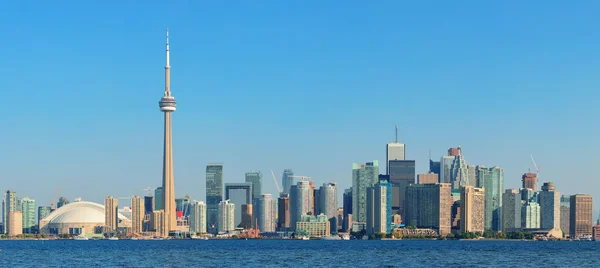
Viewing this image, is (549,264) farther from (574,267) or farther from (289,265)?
(289,265)

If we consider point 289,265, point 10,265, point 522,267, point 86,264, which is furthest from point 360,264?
point 10,265

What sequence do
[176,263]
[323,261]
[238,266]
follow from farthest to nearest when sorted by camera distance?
1. [323,261]
2. [176,263]
3. [238,266]

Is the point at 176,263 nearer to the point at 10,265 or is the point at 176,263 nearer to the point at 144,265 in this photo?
the point at 144,265

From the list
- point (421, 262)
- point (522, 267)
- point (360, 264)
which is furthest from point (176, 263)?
point (522, 267)

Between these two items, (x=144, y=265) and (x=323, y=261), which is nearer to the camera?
(x=144, y=265)

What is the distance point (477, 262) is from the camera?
6176 inches

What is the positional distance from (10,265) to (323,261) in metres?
46.8

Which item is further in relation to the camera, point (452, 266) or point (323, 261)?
point (323, 261)

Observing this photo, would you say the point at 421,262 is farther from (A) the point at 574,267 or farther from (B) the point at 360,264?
(A) the point at 574,267

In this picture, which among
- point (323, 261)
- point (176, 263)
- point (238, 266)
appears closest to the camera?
point (238, 266)

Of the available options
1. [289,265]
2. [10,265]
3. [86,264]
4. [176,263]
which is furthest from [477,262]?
[10,265]

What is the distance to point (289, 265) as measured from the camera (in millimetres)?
147125

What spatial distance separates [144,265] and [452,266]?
43.0 metres

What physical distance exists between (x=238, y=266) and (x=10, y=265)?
33.9m
